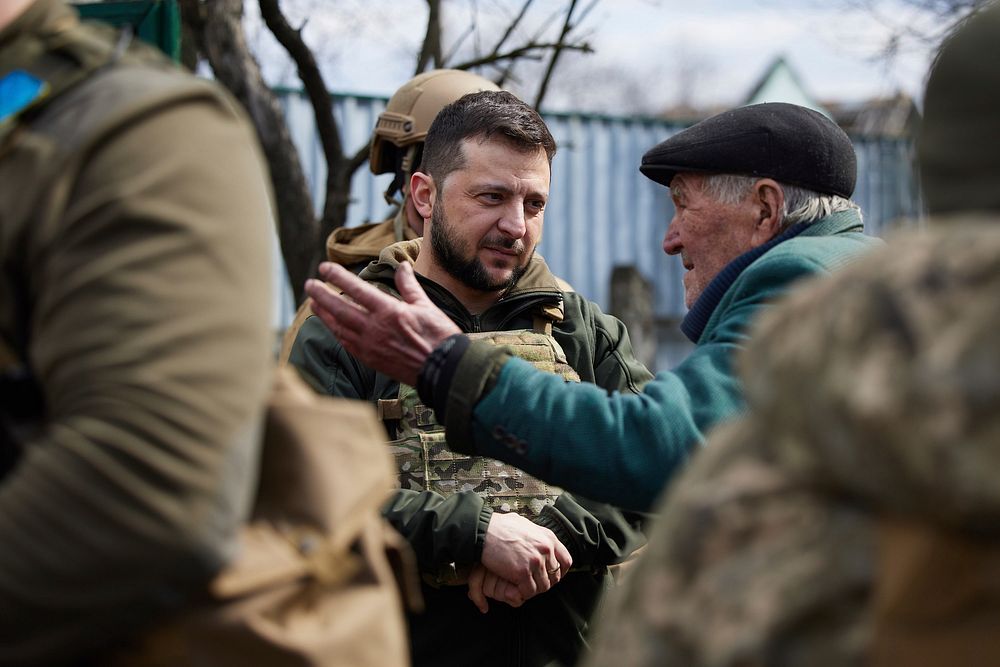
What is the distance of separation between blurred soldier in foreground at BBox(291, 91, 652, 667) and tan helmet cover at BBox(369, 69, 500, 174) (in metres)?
0.84

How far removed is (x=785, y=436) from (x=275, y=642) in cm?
67

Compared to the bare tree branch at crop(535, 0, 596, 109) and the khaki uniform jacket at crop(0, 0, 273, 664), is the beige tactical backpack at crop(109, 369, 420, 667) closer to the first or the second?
the khaki uniform jacket at crop(0, 0, 273, 664)

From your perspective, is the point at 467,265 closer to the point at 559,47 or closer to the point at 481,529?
the point at 481,529

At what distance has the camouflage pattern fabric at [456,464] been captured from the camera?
295 centimetres

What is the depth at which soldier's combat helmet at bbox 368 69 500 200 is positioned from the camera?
4324 millimetres

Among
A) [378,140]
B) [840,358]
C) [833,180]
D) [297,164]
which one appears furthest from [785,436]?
[297,164]

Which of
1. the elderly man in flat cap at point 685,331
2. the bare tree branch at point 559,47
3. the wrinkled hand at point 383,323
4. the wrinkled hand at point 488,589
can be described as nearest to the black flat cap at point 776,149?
the elderly man in flat cap at point 685,331

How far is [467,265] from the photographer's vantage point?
10.6 feet

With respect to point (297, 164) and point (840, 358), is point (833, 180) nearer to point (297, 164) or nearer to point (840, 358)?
point (840, 358)

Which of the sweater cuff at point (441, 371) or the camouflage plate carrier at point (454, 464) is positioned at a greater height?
the sweater cuff at point (441, 371)

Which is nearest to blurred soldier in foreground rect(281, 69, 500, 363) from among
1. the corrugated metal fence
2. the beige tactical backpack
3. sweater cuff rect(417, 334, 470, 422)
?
sweater cuff rect(417, 334, 470, 422)

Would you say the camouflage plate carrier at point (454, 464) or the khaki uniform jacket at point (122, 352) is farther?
the camouflage plate carrier at point (454, 464)

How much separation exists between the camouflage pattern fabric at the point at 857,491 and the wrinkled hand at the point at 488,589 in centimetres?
172

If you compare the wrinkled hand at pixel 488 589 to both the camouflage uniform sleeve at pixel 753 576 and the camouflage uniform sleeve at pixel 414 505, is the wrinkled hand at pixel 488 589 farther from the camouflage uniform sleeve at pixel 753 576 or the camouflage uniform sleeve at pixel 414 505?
the camouflage uniform sleeve at pixel 753 576
